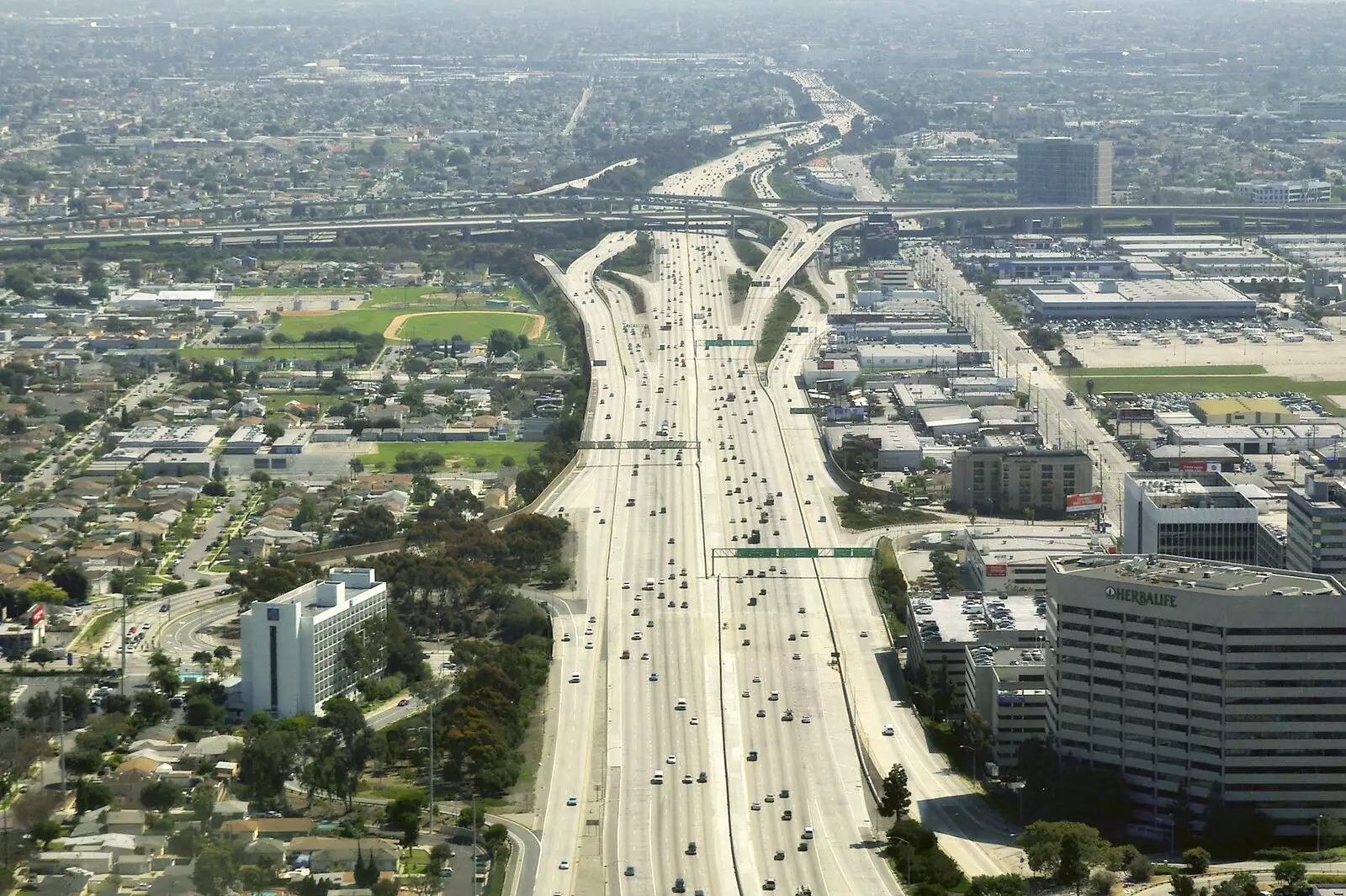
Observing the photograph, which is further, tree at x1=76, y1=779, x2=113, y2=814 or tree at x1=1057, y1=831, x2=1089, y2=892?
tree at x1=76, y1=779, x2=113, y2=814

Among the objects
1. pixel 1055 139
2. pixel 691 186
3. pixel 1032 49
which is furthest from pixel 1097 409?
pixel 1032 49

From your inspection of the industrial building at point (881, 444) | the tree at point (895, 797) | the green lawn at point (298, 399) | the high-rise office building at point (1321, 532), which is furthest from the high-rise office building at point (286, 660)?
the green lawn at point (298, 399)

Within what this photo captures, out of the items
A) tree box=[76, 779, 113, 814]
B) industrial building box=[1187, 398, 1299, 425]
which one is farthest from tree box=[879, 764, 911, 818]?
industrial building box=[1187, 398, 1299, 425]

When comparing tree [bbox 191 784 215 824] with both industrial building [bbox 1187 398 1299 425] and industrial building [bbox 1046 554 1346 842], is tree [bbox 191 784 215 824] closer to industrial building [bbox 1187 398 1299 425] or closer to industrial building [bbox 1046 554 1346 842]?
industrial building [bbox 1046 554 1346 842]

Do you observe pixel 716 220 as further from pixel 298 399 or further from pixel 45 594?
pixel 45 594

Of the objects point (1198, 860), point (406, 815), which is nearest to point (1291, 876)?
point (1198, 860)

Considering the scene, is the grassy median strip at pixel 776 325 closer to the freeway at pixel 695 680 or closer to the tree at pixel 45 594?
the freeway at pixel 695 680

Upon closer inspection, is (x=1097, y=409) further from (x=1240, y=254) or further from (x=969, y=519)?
(x=1240, y=254)
